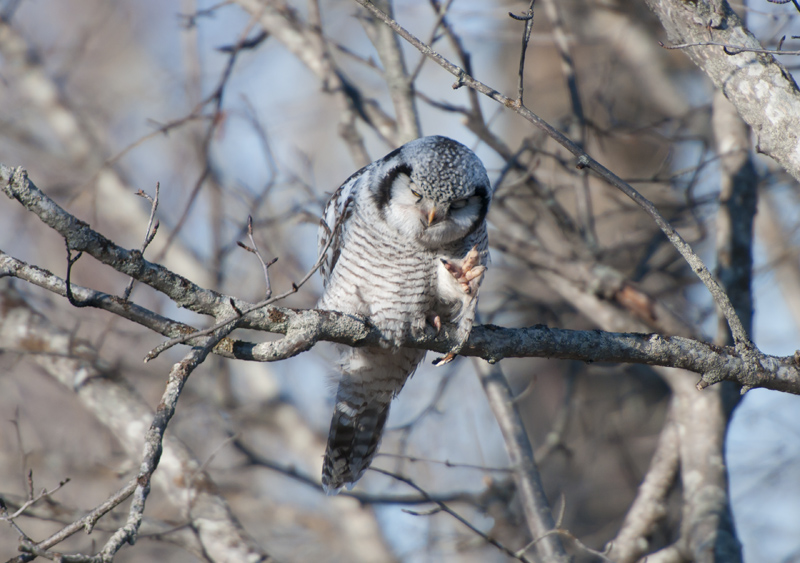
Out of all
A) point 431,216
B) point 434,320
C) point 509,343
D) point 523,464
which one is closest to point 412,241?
point 431,216

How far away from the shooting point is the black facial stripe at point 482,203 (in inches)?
139

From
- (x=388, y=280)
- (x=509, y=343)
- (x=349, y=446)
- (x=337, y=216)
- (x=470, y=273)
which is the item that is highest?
(x=337, y=216)

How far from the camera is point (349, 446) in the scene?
431cm

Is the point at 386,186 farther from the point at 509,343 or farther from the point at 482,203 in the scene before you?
the point at 509,343

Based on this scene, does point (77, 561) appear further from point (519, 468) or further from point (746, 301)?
point (746, 301)

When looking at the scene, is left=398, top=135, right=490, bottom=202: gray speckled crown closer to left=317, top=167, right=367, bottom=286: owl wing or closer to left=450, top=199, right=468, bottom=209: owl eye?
left=450, top=199, right=468, bottom=209: owl eye

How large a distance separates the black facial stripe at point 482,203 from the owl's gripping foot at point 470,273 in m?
0.33

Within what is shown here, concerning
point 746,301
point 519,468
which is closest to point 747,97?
point 746,301

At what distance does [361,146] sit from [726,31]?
9.39ft

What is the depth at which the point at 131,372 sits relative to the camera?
6.16m

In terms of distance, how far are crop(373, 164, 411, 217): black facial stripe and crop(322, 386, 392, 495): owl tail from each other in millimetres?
1389

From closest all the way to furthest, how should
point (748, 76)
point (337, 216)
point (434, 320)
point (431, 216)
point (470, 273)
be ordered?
point (748, 76)
point (470, 273)
point (431, 216)
point (434, 320)
point (337, 216)

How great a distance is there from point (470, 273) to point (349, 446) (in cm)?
174

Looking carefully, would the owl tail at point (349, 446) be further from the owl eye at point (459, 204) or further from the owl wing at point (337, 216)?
the owl eye at point (459, 204)
